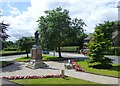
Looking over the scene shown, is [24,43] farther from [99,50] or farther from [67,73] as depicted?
[67,73]

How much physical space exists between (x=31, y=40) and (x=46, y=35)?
565 centimetres

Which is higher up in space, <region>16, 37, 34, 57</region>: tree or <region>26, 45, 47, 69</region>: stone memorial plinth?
<region>16, 37, 34, 57</region>: tree

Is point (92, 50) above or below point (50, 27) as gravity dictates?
below

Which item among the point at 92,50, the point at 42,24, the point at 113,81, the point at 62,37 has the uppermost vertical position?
the point at 42,24

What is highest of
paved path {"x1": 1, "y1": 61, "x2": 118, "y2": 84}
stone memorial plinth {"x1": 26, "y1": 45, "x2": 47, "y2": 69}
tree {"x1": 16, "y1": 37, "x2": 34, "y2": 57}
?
tree {"x1": 16, "y1": 37, "x2": 34, "y2": 57}

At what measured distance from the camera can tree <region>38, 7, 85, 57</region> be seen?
3797 cm

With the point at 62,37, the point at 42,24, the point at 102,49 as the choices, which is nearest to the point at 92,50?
the point at 102,49

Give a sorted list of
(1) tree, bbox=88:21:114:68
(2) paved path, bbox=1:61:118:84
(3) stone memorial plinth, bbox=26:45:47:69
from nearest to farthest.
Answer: (2) paved path, bbox=1:61:118:84, (1) tree, bbox=88:21:114:68, (3) stone memorial plinth, bbox=26:45:47:69

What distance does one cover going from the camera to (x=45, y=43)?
38.5m

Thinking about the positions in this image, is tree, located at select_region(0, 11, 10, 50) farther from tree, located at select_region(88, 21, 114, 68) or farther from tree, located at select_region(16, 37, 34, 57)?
tree, located at select_region(88, 21, 114, 68)

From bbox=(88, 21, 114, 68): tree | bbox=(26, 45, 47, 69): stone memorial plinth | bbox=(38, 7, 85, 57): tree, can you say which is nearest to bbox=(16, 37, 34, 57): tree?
bbox=(38, 7, 85, 57): tree

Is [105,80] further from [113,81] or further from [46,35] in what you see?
[46,35]

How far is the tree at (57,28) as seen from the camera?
37969 mm

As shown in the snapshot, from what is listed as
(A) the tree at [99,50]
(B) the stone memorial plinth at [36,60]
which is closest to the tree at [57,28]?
(B) the stone memorial plinth at [36,60]
